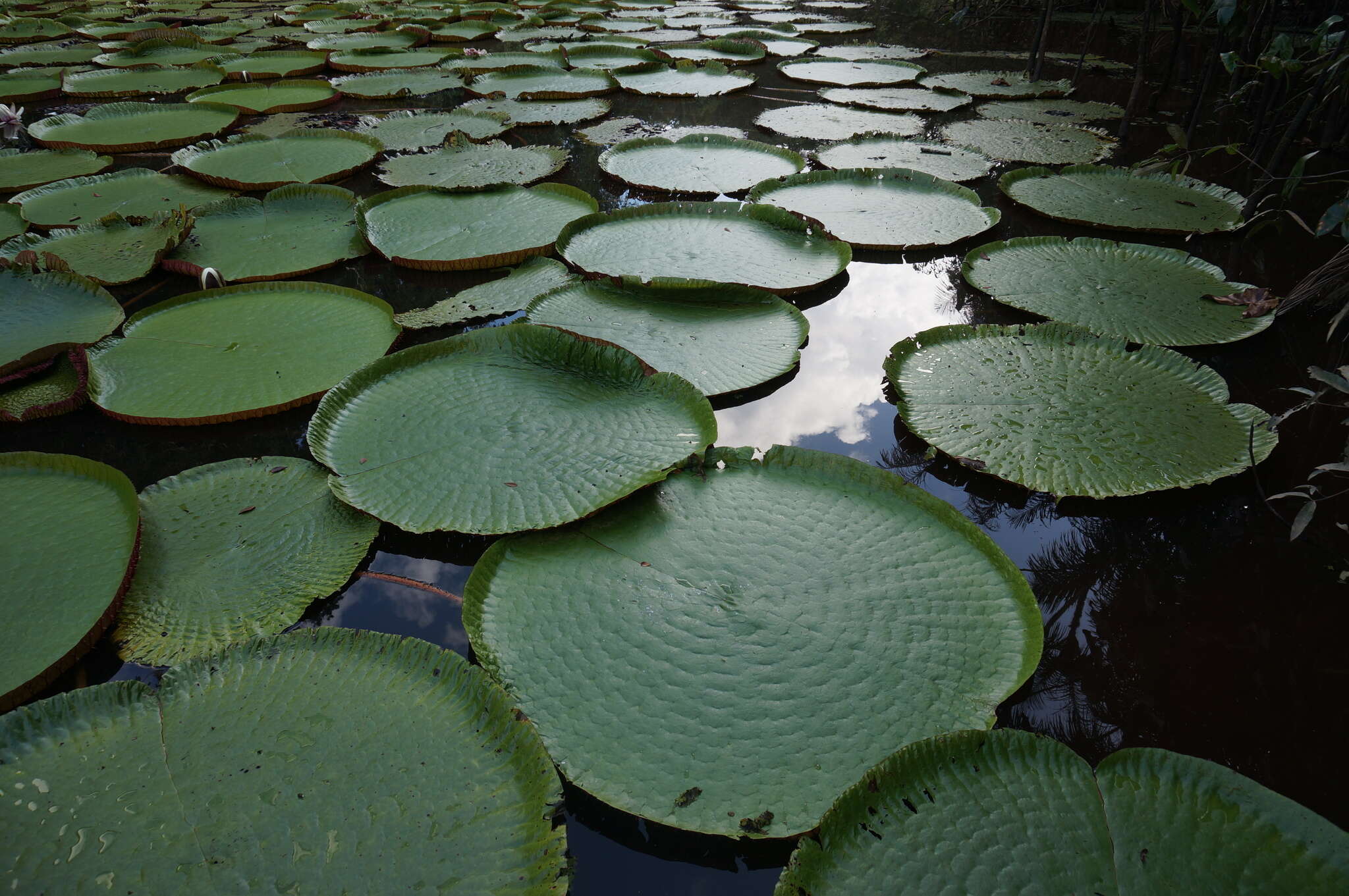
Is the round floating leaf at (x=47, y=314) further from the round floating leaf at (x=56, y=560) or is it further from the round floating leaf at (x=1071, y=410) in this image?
the round floating leaf at (x=1071, y=410)

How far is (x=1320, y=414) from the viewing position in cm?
182

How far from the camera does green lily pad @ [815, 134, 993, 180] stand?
3424mm

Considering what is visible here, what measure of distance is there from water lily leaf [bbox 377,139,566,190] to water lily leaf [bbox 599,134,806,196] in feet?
1.04

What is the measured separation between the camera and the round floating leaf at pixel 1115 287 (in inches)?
84.4

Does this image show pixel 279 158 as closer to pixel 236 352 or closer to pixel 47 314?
pixel 47 314

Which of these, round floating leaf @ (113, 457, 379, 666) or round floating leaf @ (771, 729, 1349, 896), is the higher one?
round floating leaf @ (771, 729, 1349, 896)

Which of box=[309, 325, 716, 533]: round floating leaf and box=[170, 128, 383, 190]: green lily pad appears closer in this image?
box=[309, 325, 716, 533]: round floating leaf

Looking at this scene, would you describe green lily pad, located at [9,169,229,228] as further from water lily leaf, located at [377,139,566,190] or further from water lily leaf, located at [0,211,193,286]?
water lily leaf, located at [377,139,566,190]

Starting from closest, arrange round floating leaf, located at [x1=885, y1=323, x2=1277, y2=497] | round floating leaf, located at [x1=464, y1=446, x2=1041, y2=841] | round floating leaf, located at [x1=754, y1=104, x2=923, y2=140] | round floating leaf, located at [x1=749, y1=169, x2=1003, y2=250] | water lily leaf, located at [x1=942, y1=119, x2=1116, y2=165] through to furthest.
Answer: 1. round floating leaf, located at [x1=464, y1=446, x2=1041, y2=841]
2. round floating leaf, located at [x1=885, y1=323, x2=1277, y2=497]
3. round floating leaf, located at [x1=749, y1=169, x2=1003, y2=250]
4. water lily leaf, located at [x1=942, y1=119, x2=1116, y2=165]
5. round floating leaf, located at [x1=754, y1=104, x2=923, y2=140]

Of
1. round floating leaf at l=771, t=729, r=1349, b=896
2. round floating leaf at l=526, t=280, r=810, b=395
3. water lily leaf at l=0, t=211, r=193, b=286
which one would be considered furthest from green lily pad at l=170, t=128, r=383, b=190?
round floating leaf at l=771, t=729, r=1349, b=896

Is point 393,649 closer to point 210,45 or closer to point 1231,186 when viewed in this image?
point 1231,186

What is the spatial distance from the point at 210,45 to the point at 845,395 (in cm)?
707

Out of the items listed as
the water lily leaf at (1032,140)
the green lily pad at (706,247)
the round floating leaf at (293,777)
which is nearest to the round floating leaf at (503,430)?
the round floating leaf at (293,777)

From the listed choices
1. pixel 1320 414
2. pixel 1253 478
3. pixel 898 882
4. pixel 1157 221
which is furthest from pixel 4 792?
pixel 1157 221
